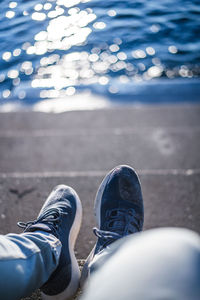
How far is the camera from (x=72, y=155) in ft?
8.15

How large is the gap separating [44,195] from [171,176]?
0.78 m

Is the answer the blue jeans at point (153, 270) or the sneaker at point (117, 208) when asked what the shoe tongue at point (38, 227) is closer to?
the sneaker at point (117, 208)

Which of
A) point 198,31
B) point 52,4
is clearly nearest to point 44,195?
point 52,4

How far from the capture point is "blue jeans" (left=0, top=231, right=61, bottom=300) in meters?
1.22

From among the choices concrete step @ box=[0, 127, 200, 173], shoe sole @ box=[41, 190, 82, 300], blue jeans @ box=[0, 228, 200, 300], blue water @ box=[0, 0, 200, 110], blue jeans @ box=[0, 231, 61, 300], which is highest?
blue jeans @ box=[0, 228, 200, 300]

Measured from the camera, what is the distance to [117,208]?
74.3 inches

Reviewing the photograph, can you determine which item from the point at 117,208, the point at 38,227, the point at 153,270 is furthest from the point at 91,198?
the point at 153,270

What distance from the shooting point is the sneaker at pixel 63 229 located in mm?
1519

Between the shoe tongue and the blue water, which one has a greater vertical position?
the shoe tongue

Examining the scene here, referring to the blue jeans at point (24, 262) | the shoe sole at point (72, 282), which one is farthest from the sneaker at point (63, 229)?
the blue jeans at point (24, 262)

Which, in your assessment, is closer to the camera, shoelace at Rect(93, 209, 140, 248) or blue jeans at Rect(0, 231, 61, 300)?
blue jeans at Rect(0, 231, 61, 300)

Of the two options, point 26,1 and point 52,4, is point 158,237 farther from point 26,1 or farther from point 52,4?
point 52,4

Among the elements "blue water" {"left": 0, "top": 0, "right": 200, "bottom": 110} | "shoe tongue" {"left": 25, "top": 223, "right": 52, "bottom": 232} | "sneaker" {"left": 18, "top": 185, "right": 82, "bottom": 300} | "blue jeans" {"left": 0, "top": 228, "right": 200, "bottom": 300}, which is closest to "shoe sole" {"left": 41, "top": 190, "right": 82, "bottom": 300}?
"sneaker" {"left": 18, "top": 185, "right": 82, "bottom": 300}

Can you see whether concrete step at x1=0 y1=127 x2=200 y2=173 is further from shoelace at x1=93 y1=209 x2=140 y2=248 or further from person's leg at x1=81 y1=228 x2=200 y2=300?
person's leg at x1=81 y1=228 x2=200 y2=300
